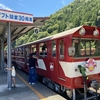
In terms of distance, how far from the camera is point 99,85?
637 cm

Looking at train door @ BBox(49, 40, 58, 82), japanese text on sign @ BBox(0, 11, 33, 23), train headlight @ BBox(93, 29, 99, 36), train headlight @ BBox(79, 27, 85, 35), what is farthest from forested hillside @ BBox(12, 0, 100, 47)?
train headlight @ BBox(79, 27, 85, 35)

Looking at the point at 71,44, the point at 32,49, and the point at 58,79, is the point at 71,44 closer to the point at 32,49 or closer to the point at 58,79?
the point at 58,79

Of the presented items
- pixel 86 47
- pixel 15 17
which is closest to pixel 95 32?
pixel 86 47

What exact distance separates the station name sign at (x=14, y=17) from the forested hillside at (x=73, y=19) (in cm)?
4603

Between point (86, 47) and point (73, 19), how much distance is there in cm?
6993

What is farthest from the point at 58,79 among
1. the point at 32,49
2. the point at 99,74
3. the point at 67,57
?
the point at 32,49

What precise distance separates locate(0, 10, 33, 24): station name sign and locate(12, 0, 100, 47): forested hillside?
46.0 m

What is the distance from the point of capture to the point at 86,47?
6.56 metres

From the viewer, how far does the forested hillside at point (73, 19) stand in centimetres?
6836

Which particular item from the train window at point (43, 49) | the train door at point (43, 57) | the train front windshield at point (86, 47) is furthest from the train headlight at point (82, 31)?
the train window at point (43, 49)

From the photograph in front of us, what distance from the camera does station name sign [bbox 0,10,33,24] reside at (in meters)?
A: 6.84

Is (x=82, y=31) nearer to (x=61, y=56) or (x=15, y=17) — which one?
(x=61, y=56)

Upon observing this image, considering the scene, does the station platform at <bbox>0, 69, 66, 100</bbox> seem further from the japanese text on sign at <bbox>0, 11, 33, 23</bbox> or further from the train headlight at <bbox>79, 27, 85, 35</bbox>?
the japanese text on sign at <bbox>0, 11, 33, 23</bbox>

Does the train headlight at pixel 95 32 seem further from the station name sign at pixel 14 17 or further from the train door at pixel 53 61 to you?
the station name sign at pixel 14 17
